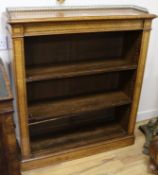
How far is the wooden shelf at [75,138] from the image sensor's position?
193cm

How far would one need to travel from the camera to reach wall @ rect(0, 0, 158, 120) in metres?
1.69

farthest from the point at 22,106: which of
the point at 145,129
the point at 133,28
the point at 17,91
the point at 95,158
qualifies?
the point at 145,129

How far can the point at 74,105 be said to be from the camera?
1.89m

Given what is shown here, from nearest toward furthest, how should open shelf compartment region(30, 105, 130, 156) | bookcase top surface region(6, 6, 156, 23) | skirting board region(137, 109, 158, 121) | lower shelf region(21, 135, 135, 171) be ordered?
bookcase top surface region(6, 6, 156, 23), lower shelf region(21, 135, 135, 171), open shelf compartment region(30, 105, 130, 156), skirting board region(137, 109, 158, 121)

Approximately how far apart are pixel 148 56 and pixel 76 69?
0.80 m

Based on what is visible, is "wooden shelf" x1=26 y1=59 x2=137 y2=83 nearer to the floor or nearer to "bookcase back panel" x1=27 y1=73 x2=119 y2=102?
"bookcase back panel" x1=27 y1=73 x2=119 y2=102

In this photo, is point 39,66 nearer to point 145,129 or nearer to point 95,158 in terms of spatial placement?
point 95,158

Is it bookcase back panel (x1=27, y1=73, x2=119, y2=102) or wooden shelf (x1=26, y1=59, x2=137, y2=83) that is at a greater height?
wooden shelf (x1=26, y1=59, x2=137, y2=83)

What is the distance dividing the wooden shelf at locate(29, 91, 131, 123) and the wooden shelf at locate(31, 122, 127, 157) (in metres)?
0.22

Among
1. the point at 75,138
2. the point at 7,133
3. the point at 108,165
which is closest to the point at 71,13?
the point at 7,133

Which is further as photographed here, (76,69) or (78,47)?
(78,47)

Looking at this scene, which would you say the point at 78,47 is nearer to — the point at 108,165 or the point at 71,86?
the point at 71,86

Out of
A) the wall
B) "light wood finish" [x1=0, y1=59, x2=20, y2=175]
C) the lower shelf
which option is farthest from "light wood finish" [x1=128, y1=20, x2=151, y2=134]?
"light wood finish" [x1=0, y1=59, x2=20, y2=175]

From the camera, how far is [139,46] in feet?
5.86
